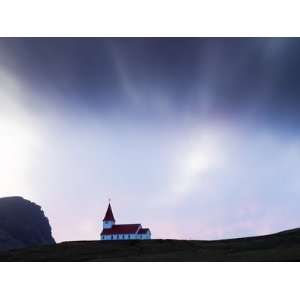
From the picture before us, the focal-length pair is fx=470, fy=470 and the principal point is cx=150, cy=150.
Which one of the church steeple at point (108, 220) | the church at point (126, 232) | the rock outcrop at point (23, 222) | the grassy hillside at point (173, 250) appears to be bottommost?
the grassy hillside at point (173, 250)

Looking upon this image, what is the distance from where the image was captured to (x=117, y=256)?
167 feet

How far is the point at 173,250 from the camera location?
2159 inches

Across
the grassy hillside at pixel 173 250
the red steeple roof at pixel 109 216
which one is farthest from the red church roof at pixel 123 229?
the grassy hillside at pixel 173 250

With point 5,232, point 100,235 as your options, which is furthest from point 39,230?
point 100,235

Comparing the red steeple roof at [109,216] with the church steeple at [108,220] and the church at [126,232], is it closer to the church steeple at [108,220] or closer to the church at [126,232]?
the church steeple at [108,220]

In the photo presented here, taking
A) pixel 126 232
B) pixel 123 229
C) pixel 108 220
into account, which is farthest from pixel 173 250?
pixel 108 220

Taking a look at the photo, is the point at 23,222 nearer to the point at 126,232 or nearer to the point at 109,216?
the point at 109,216

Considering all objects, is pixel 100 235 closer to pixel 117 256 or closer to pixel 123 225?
pixel 123 225

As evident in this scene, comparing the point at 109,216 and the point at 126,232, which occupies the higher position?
the point at 109,216

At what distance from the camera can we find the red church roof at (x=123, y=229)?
85.9 metres

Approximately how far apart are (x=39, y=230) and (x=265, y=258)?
161 m

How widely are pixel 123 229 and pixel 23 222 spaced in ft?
356

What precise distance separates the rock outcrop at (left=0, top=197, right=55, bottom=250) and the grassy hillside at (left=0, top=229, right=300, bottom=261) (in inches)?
4309

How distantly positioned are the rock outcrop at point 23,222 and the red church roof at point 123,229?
82.5 m
